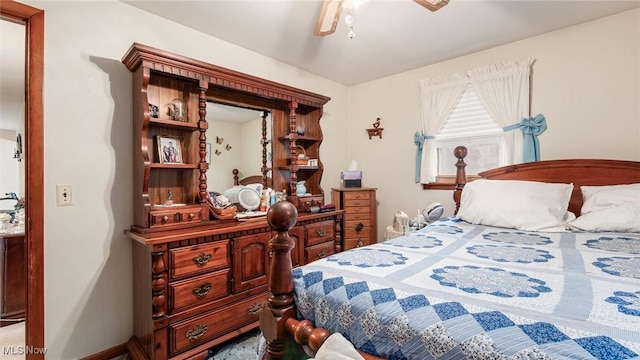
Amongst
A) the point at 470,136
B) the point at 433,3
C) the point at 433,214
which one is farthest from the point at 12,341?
the point at 470,136

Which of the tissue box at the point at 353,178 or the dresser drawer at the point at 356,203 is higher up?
the tissue box at the point at 353,178

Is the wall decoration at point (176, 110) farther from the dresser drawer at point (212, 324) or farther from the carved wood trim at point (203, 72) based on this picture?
the dresser drawer at point (212, 324)

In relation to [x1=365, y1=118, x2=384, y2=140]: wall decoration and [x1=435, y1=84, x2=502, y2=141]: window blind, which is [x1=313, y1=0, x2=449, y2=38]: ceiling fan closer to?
[x1=435, y1=84, x2=502, y2=141]: window blind

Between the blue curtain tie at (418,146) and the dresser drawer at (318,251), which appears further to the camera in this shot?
the blue curtain tie at (418,146)

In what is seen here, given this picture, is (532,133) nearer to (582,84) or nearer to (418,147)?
(582,84)

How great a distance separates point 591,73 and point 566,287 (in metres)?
2.22

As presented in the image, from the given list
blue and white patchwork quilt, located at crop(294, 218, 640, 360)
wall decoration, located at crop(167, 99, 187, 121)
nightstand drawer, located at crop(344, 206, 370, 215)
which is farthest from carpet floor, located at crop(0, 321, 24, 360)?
nightstand drawer, located at crop(344, 206, 370, 215)

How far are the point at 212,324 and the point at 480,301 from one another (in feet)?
5.41

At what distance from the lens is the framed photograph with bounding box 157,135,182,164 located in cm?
201

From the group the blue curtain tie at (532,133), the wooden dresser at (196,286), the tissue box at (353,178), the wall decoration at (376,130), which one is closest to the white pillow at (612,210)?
the blue curtain tie at (532,133)

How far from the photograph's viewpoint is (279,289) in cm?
105

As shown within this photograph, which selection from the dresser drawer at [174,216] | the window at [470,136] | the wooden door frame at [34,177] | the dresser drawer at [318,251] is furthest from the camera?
the window at [470,136]

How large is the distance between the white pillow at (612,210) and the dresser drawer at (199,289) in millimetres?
2255

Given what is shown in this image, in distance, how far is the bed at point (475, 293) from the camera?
65 cm
